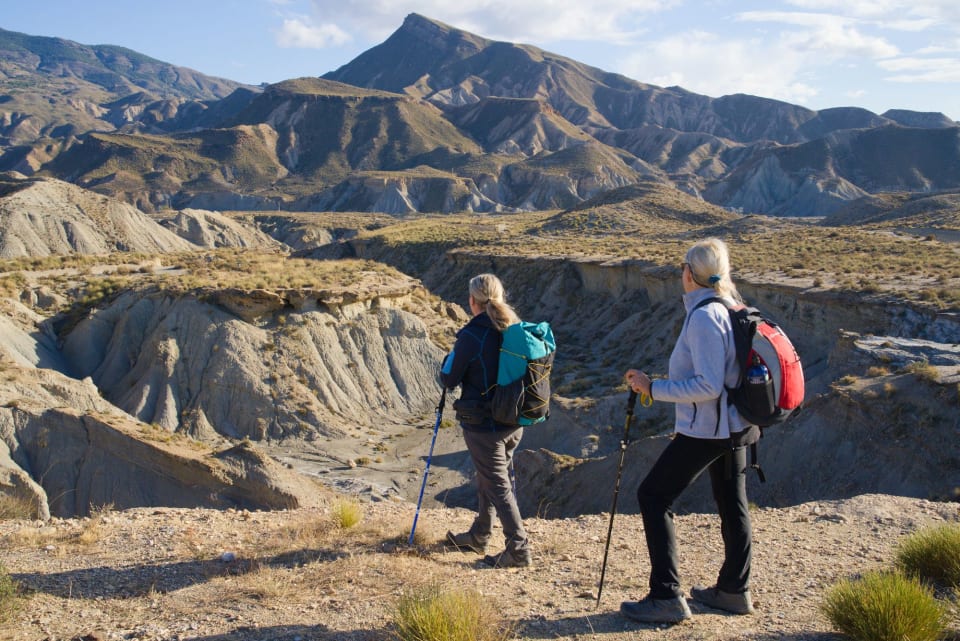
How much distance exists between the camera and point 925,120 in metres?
159

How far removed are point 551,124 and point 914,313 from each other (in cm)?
13497

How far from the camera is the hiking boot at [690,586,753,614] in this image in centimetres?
511

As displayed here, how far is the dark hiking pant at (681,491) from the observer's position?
4762 millimetres

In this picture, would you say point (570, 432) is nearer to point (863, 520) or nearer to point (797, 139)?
point (863, 520)

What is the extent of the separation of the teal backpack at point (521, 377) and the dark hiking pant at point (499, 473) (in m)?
0.23

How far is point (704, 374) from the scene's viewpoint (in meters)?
4.49

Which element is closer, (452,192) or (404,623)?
(404,623)

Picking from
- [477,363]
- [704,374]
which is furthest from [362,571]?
[704,374]

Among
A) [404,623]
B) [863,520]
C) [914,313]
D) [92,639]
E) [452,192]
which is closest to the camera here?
[404,623]

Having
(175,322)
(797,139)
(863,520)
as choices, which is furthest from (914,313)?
(797,139)

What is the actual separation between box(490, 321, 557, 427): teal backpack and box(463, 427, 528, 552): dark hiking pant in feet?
0.77

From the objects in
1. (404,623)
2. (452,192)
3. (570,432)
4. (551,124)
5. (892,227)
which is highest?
(551,124)

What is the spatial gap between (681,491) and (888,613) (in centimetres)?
139

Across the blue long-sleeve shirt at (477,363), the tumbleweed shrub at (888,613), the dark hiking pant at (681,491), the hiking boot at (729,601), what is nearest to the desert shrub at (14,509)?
the blue long-sleeve shirt at (477,363)
